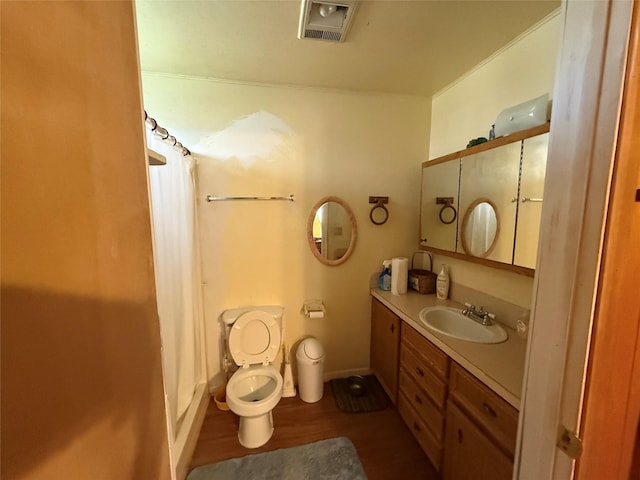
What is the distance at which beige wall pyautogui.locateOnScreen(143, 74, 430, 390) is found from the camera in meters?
2.07

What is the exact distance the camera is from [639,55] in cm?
50

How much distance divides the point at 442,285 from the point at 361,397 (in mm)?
1110

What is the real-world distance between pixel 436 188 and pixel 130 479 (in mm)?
2204

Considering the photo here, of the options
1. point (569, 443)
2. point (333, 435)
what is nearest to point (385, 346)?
point (333, 435)

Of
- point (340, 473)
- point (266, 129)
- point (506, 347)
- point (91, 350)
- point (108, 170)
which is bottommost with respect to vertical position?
point (340, 473)

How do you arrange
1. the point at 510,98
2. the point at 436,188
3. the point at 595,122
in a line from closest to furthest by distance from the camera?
1. the point at 595,122
2. the point at 510,98
3. the point at 436,188

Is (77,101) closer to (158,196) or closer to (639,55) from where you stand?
(639,55)

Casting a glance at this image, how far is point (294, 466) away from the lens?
163 cm

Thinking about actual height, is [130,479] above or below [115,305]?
below

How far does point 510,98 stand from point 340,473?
240 cm

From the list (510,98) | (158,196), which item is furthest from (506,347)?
(158,196)

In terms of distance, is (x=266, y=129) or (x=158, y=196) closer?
(x=158, y=196)

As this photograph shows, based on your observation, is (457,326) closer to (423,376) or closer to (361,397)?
(423,376)

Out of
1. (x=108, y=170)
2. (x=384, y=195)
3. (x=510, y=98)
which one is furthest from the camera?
(x=384, y=195)
